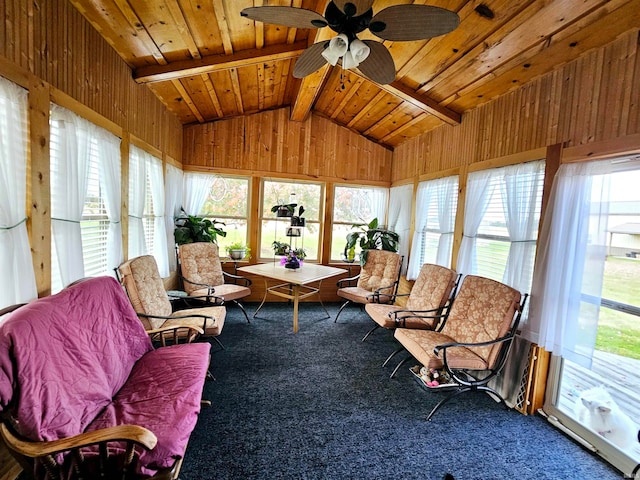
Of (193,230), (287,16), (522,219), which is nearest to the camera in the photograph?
(287,16)

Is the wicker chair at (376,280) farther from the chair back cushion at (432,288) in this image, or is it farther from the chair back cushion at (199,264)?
the chair back cushion at (199,264)

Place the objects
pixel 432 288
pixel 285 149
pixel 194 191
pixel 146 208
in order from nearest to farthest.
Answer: pixel 432 288, pixel 146 208, pixel 194 191, pixel 285 149

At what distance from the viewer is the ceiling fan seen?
5.08 ft

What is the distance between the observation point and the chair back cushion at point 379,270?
4.30 meters

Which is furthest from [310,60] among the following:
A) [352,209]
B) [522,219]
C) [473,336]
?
[352,209]

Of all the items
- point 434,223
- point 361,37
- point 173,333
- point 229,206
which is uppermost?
point 361,37

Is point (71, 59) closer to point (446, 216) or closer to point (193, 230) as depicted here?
point (193, 230)

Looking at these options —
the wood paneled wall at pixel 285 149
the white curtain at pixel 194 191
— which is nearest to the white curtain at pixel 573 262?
the wood paneled wall at pixel 285 149

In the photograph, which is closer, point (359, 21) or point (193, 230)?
point (359, 21)

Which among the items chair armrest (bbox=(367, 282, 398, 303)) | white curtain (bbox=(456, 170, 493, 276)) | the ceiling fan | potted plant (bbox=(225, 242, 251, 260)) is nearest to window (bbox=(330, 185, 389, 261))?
chair armrest (bbox=(367, 282, 398, 303))

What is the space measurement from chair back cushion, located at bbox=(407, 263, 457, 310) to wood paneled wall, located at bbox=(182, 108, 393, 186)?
2.31 metres

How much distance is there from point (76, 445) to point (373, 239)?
14.2ft

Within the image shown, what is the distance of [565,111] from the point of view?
2.40m

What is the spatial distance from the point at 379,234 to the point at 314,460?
3.64 m
